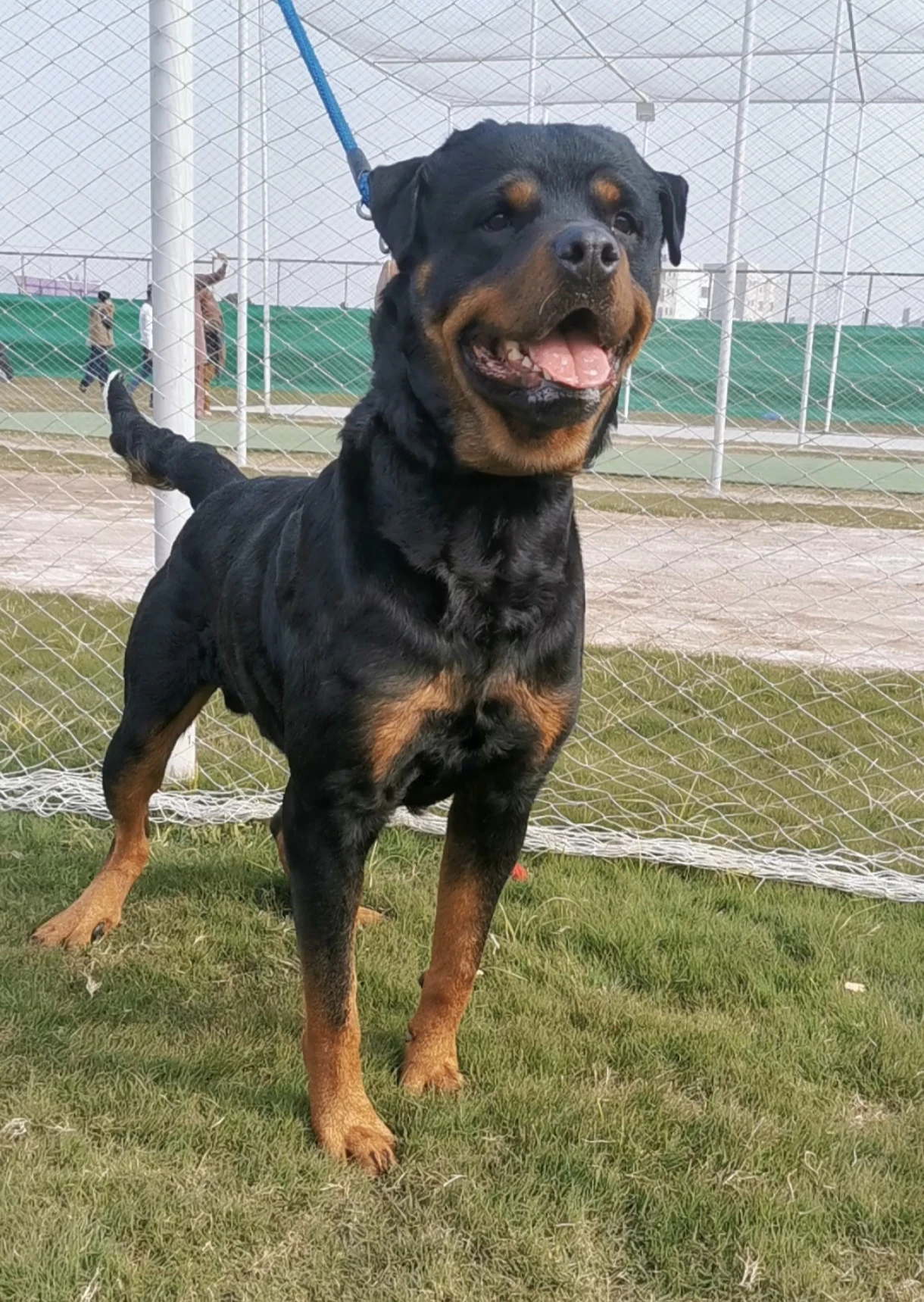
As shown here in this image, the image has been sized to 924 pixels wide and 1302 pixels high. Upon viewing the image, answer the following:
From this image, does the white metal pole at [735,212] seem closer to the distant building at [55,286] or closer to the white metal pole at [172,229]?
the white metal pole at [172,229]

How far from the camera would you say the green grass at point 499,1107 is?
6.93ft

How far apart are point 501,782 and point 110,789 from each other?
54.6 inches

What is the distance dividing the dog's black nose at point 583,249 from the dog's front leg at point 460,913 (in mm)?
1112

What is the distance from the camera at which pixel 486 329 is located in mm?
2121

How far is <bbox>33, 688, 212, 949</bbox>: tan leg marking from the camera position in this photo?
322 cm

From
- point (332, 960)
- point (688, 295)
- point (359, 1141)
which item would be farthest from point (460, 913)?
point (688, 295)

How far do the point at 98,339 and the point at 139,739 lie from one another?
36.0 feet

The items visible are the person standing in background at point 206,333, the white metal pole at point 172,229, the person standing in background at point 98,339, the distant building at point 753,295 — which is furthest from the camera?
the person standing in background at point 98,339

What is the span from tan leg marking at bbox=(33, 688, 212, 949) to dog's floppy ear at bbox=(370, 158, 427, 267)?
1.45 meters

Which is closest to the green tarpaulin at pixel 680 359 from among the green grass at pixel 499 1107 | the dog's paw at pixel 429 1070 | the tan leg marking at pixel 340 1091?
the green grass at pixel 499 1107

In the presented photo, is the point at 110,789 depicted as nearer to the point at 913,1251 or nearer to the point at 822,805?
the point at 913,1251

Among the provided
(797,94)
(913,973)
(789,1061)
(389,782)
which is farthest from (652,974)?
(797,94)

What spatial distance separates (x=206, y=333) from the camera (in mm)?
5395

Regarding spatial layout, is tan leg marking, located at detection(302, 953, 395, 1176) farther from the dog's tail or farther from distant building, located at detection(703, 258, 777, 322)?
distant building, located at detection(703, 258, 777, 322)
